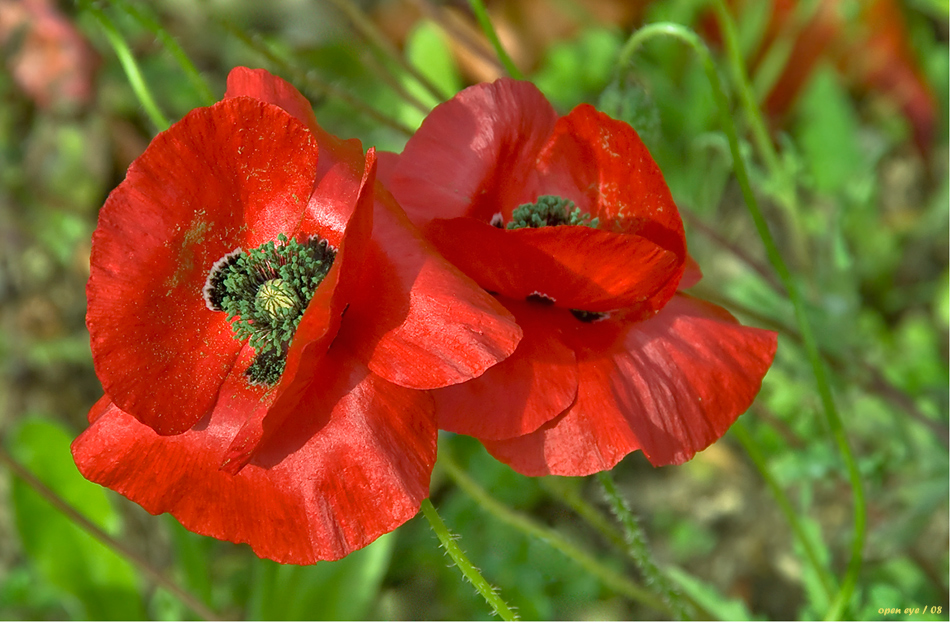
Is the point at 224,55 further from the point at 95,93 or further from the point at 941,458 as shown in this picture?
the point at 941,458

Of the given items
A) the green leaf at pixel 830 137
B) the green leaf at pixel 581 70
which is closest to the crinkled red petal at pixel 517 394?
the green leaf at pixel 581 70

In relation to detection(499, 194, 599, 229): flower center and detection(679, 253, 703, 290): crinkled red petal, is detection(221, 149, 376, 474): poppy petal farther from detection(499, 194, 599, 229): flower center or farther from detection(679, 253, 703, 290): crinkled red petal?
detection(679, 253, 703, 290): crinkled red petal

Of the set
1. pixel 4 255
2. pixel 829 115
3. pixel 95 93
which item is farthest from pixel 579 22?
Answer: pixel 4 255

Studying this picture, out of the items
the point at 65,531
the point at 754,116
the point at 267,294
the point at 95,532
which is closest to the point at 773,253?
the point at 754,116

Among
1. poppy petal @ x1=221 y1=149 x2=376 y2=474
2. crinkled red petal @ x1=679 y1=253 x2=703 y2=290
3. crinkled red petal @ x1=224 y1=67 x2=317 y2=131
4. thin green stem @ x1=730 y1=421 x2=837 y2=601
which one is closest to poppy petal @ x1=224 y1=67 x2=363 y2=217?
crinkled red petal @ x1=224 y1=67 x2=317 y2=131

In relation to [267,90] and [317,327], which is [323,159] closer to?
[267,90]

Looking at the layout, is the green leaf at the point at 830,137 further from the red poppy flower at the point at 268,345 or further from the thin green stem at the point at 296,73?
the red poppy flower at the point at 268,345

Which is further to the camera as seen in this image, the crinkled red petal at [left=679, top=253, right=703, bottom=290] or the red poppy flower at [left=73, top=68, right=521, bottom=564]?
the crinkled red petal at [left=679, top=253, right=703, bottom=290]
